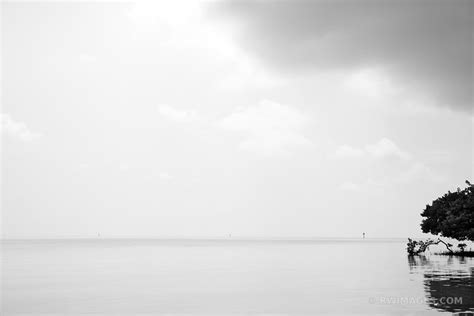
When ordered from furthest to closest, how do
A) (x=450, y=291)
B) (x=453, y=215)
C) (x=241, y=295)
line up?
1. (x=453, y=215)
2. (x=241, y=295)
3. (x=450, y=291)

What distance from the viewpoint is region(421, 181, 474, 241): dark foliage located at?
9119cm

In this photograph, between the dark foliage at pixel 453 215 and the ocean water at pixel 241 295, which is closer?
the ocean water at pixel 241 295

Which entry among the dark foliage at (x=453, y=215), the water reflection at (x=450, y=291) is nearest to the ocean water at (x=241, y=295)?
the water reflection at (x=450, y=291)

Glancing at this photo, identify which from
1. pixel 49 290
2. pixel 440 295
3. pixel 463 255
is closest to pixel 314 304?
pixel 440 295

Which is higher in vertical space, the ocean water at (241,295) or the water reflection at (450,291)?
the water reflection at (450,291)

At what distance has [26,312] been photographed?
4081 cm

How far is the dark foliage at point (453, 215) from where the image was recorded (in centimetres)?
9119

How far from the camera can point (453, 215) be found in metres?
93.4

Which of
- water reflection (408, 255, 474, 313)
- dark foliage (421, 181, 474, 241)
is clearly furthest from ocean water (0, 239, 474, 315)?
dark foliage (421, 181, 474, 241)

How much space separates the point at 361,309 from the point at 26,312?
1068 inches

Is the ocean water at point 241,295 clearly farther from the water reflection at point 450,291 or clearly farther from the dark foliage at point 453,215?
the dark foliage at point 453,215

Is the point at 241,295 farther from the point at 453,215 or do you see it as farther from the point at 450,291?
the point at 453,215

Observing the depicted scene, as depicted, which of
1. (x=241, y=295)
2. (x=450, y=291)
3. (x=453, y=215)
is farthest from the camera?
(x=453, y=215)

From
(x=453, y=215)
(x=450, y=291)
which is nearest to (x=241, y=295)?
(x=450, y=291)
